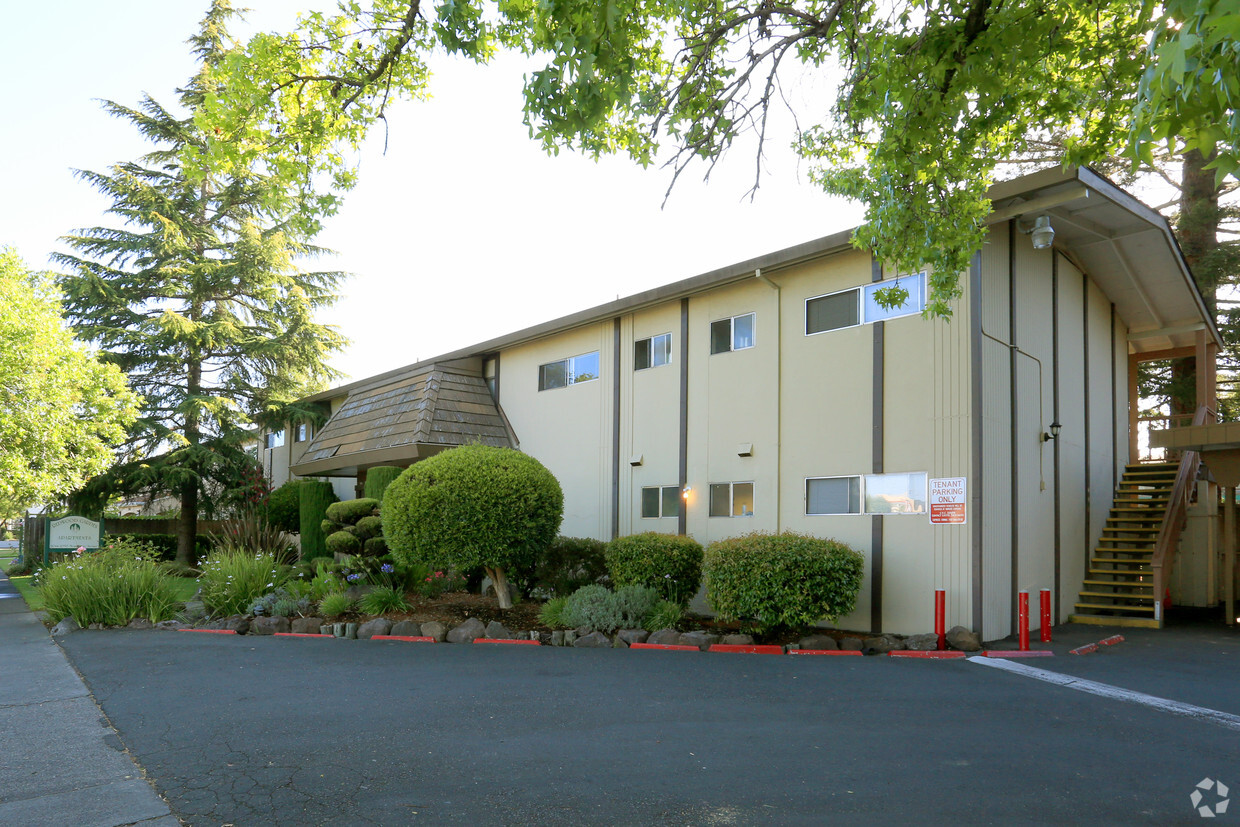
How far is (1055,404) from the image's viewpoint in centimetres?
1305

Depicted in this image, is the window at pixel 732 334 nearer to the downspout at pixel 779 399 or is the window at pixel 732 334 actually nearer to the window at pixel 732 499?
the downspout at pixel 779 399

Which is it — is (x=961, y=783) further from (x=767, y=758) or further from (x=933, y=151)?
(x=933, y=151)

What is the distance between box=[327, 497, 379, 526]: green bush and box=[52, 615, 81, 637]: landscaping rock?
17.9 feet

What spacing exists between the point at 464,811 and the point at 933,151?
6343 mm

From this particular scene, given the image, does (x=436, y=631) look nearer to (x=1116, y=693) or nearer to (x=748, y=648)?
(x=748, y=648)

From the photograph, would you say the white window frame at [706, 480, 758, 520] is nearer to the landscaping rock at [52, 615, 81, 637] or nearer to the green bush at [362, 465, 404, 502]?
the green bush at [362, 465, 404, 502]

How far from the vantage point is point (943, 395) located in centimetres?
1102

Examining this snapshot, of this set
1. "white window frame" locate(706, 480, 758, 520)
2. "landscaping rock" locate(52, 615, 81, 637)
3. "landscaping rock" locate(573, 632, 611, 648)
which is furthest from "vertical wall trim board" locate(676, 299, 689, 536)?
"landscaping rock" locate(52, 615, 81, 637)

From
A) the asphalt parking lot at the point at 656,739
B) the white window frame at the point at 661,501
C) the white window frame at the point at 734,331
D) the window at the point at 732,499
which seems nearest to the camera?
the asphalt parking lot at the point at 656,739

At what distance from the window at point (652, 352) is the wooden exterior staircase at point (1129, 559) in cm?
768

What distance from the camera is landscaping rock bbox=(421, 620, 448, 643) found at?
11.3m

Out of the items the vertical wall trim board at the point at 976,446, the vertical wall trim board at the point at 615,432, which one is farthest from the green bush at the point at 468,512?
the vertical wall trim board at the point at 976,446

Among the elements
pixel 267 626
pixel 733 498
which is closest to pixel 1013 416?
pixel 733 498

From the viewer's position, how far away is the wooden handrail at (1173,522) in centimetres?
1277
